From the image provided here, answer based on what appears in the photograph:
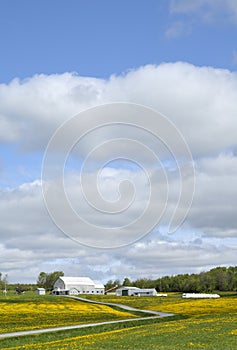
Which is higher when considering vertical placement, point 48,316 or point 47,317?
point 48,316

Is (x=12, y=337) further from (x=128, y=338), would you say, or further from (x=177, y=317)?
(x=177, y=317)

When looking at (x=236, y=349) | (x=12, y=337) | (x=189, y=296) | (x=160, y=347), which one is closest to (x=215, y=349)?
(x=236, y=349)

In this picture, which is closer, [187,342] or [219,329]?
[187,342]

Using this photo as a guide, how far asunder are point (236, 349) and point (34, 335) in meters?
23.3

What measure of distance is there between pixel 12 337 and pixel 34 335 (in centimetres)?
256

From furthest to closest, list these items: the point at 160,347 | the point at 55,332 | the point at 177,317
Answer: the point at 177,317
the point at 55,332
the point at 160,347

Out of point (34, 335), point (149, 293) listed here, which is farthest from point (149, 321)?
point (149, 293)

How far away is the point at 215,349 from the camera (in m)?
29.4

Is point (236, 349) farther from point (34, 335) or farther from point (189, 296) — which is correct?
point (189, 296)

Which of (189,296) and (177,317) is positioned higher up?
(189,296)

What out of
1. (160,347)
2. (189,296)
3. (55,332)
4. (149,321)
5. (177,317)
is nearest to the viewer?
(160,347)

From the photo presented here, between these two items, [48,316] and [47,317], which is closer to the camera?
[47,317]

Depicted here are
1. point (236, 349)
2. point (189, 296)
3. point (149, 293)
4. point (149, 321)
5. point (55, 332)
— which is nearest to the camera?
point (236, 349)

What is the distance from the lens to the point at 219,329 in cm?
4291
